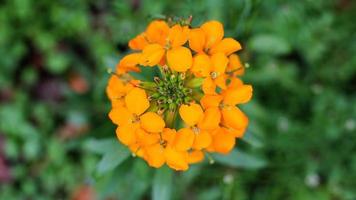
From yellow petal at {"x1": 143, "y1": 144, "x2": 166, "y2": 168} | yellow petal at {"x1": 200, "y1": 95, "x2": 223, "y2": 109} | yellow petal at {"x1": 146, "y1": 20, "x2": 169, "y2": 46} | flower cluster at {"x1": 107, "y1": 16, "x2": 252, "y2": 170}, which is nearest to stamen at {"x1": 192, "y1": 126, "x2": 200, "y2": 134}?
flower cluster at {"x1": 107, "y1": 16, "x2": 252, "y2": 170}

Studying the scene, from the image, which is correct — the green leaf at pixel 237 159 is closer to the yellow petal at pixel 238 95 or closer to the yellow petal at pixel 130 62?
the yellow petal at pixel 238 95

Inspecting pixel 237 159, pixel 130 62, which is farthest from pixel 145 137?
pixel 237 159

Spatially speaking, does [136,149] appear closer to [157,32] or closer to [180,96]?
[180,96]

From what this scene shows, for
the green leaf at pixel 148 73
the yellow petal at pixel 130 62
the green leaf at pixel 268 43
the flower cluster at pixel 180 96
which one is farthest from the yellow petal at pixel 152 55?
the green leaf at pixel 268 43

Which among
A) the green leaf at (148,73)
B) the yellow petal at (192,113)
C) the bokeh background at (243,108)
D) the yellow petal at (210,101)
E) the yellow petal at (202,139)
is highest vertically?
the yellow petal at (210,101)

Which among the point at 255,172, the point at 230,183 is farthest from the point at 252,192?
the point at 230,183

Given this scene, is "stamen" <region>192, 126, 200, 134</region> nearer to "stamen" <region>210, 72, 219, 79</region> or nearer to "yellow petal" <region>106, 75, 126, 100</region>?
"stamen" <region>210, 72, 219, 79</region>

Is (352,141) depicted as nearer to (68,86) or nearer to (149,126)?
(149,126)
